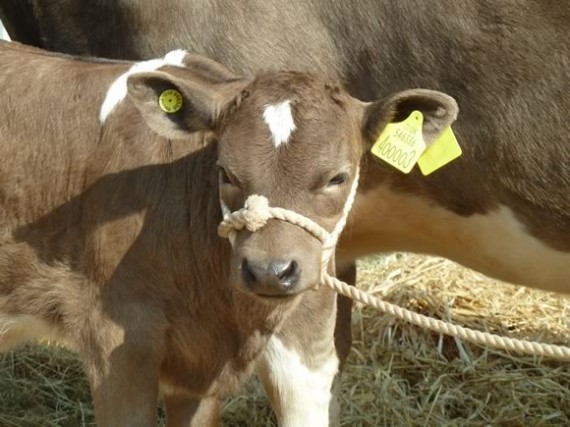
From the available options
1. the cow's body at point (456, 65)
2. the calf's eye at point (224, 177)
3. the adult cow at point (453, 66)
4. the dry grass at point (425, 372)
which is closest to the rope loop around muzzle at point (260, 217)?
the calf's eye at point (224, 177)

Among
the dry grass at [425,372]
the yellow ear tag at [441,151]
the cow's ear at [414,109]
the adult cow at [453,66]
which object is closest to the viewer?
the cow's ear at [414,109]

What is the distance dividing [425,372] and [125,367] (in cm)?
238

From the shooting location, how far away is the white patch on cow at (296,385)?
406cm

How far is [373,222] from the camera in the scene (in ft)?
15.4

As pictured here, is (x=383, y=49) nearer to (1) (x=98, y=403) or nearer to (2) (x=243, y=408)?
(1) (x=98, y=403)

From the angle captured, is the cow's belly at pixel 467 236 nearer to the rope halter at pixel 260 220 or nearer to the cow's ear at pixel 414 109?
the cow's ear at pixel 414 109

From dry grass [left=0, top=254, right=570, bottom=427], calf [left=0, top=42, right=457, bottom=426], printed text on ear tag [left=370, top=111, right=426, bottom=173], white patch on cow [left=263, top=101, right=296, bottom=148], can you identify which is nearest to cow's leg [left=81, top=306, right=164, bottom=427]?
calf [left=0, top=42, right=457, bottom=426]

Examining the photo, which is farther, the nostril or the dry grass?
the dry grass

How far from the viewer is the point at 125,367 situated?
3.84m

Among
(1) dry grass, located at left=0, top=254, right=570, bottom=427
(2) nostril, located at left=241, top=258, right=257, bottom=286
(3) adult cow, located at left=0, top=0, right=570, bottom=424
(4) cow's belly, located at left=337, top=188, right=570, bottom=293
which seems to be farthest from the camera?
(1) dry grass, located at left=0, top=254, right=570, bottom=427

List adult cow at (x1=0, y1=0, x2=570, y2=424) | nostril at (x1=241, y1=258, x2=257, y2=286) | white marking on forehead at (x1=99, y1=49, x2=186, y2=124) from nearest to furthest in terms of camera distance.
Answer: nostril at (x1=241, y1=258, x2=257, y2=286) < white marking on forehead at (x1=99, y1=49, x2=186, y2=124) < adult cow at (x1=0, y1=0, x2=570, y2=424)

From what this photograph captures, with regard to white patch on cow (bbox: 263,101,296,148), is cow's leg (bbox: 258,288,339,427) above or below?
below

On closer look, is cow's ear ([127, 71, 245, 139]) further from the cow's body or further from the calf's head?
the cow's body

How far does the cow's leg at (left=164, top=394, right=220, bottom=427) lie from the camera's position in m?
4.38
